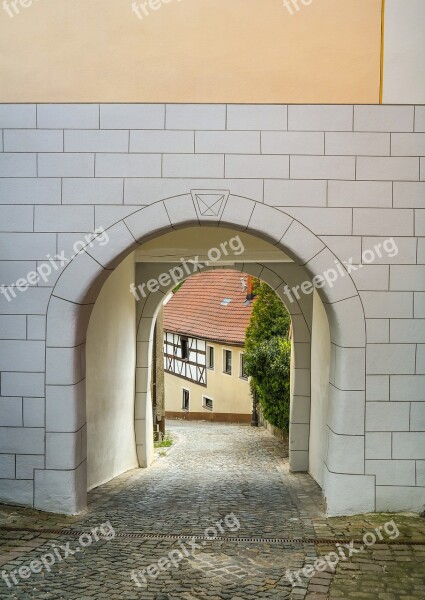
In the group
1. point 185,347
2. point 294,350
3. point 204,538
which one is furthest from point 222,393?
point 204,538

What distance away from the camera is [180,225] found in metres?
6.47

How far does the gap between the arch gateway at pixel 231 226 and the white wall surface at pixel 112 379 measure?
1.54 m

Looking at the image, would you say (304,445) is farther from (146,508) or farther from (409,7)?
(409,7)

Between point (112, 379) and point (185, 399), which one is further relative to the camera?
point (185, 399)

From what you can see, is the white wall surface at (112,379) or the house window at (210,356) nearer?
the white wall surface at (112,379)

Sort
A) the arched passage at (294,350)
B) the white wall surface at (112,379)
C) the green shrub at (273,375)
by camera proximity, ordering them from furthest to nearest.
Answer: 1. the green shrub at (273,375)
2. the arched passage at (294,350)
3. the white wall surface at (112,379)

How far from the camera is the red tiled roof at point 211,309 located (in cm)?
2517

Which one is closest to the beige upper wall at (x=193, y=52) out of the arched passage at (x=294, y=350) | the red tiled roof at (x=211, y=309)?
the arched passage at (x=294, y=350)

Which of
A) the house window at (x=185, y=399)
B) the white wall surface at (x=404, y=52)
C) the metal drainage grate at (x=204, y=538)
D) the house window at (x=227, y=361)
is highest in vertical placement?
the white wall surface at (x=404, y=52)

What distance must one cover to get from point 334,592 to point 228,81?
4.23m

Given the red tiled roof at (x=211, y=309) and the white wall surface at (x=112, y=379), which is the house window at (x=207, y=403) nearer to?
the red tiled roof at (x=211, y=309)

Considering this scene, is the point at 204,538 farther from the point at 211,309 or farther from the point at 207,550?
the point at 211,309

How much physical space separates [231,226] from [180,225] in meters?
0.45

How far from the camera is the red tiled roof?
25.2 m
